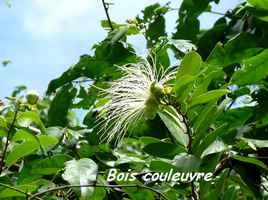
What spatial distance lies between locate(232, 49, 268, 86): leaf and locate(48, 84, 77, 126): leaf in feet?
1.94

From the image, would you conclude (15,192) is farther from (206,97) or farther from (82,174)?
(206,97)

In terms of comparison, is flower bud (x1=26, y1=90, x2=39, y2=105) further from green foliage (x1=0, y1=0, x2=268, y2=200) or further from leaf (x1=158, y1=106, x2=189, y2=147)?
leaf (x1=158, y1=106, x2=189, y2=147)

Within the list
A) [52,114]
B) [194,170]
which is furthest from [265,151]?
[52,114]

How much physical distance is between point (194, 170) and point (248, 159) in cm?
13

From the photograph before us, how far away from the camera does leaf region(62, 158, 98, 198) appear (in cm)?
114

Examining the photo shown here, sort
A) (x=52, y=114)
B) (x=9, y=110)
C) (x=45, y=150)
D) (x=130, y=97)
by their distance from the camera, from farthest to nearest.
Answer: (x=52, y=114), (x=9, y=110), (x=45, y=150), (x=130, y=97)

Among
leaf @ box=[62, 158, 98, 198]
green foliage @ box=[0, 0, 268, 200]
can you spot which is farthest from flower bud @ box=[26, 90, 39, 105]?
leaf @ box=[62, 158, 98, 198]

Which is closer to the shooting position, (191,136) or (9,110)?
(191,136)

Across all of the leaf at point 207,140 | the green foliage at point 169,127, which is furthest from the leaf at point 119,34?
the leaf at point 207,140

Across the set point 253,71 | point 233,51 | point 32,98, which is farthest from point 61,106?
point 253,71

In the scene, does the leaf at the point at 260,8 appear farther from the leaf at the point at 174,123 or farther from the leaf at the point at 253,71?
the leaf at the point at 174,123

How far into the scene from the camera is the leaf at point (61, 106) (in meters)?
1.69

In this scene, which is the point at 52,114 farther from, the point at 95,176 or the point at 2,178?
the point at 95,176

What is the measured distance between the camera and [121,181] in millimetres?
1298
